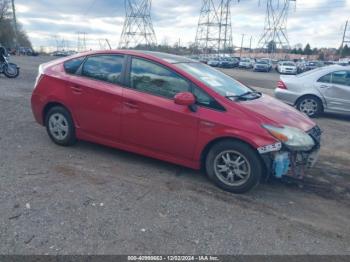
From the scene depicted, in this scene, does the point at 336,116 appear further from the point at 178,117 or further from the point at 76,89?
the point at 76,89

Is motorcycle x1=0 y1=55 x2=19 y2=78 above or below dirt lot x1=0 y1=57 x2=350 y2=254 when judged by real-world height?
above

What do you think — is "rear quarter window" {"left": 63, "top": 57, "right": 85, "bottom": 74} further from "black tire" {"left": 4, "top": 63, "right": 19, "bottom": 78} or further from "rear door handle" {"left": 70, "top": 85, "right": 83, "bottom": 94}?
"black tire" {"left": 4, "top": 63, "right": 19, "bottom": 78}

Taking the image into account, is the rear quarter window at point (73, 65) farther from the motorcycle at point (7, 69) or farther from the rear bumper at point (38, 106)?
the motorcycle at point (7, 69)

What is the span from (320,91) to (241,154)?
6.26 metres

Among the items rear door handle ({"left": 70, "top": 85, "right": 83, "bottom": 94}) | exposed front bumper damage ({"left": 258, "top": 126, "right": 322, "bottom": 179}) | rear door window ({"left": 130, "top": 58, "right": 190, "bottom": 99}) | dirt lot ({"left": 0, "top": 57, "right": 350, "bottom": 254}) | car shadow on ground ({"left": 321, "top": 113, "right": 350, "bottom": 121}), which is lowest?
dirt lot ({"left": 0, "top": 57, "right": 350, "bottom": 254})

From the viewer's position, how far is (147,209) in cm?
346

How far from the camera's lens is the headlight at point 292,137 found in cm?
372

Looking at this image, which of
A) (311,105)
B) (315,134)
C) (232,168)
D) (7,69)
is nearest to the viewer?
(232,168)

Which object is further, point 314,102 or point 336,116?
point 336,116

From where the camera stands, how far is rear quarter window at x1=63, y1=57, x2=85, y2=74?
497cm

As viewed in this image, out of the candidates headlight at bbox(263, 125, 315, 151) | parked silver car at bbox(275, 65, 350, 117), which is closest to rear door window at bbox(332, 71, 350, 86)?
parked silver car at bbox(275, 65, 350, 117)

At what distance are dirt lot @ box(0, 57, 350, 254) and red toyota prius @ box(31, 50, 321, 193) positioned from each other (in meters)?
0.31

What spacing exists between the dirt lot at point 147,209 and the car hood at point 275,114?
852mm

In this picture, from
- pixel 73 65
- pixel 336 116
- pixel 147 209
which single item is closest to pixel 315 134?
pixel 147 209
